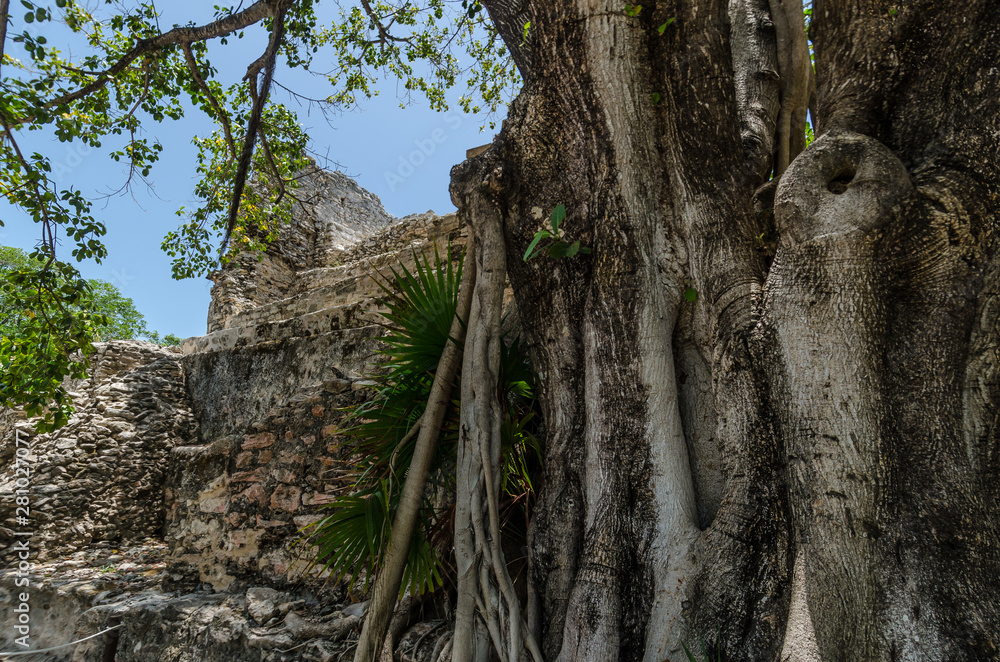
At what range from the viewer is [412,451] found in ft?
9.81

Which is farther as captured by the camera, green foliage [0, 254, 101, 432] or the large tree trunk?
green foliage [0, 254, 101, 432]

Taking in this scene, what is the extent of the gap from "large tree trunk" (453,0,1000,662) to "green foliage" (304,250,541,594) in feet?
0.97

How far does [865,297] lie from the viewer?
1858 mm

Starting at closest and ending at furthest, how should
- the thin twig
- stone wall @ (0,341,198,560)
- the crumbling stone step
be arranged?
the thin twig → the crumbling stone step → stone wall @ (0,341,198,560)

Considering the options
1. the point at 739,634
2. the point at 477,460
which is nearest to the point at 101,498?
the point at 477,460

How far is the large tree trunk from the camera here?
1727mm

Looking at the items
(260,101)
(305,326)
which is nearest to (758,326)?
(260,101)

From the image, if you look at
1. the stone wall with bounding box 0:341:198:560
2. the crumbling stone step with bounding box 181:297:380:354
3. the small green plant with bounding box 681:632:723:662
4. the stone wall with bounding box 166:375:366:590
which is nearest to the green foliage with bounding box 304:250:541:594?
the stone wall with bounding box 166:375:366:590

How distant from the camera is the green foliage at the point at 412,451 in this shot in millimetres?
2791

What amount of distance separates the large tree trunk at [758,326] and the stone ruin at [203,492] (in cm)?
131

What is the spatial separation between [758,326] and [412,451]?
1.76 meters

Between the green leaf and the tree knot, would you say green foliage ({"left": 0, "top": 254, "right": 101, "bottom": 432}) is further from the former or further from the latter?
the tree knot

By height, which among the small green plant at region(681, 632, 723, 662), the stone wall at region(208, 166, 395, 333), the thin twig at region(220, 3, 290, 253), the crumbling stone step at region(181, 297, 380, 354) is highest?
the stone wall at region(208, 166, 395, 333)

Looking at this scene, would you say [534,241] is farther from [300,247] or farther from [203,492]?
[300,247]
